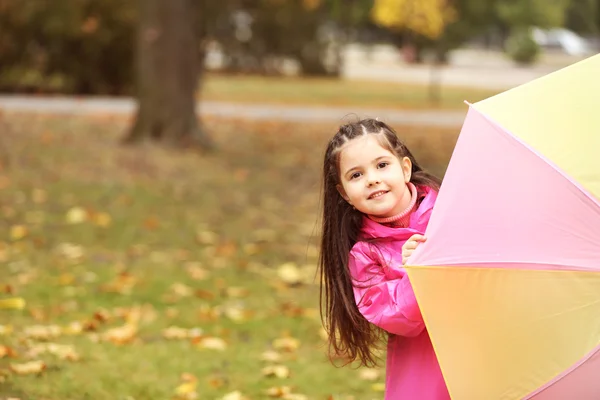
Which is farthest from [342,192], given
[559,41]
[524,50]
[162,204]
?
[559,41]

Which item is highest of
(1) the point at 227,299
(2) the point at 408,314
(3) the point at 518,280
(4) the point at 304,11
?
(3) the point at 518,280

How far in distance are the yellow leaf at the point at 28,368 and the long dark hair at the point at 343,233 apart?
230cm

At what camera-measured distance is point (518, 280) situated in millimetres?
2781

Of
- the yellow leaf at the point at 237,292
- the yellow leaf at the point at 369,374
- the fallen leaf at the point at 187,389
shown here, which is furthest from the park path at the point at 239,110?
the fallen leaf at the point at 187,389

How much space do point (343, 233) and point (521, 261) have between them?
64cm

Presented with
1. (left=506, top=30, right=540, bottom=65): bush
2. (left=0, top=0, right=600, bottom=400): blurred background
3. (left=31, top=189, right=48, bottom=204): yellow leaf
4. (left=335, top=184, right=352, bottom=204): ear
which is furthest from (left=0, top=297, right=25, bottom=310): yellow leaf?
(left=506, top=30, right=540, bottom=65): bush

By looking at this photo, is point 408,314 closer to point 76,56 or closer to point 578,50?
point 76,56

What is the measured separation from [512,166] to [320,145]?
42.0 ft

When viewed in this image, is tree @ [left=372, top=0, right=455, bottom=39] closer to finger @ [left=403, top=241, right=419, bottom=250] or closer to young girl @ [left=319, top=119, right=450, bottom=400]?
A: young girl @ [left=319, top=119, right=450, bottom=400]

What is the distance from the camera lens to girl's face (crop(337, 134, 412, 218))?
3148 millimetres

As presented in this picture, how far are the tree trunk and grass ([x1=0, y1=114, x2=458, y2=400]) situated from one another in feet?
1.54

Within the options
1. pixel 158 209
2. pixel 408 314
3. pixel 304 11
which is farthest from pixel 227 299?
pixel 304 11

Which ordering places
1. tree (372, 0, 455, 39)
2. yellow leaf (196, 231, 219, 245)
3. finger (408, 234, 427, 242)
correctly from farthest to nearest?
tree (372, 0, 455, 39)
yellow leaf (196, 231, 219, 245)
finger (408, 234, 427, 242)

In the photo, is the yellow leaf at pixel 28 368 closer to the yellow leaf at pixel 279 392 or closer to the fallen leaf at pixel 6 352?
the fallen leaf at pixel 6 352
